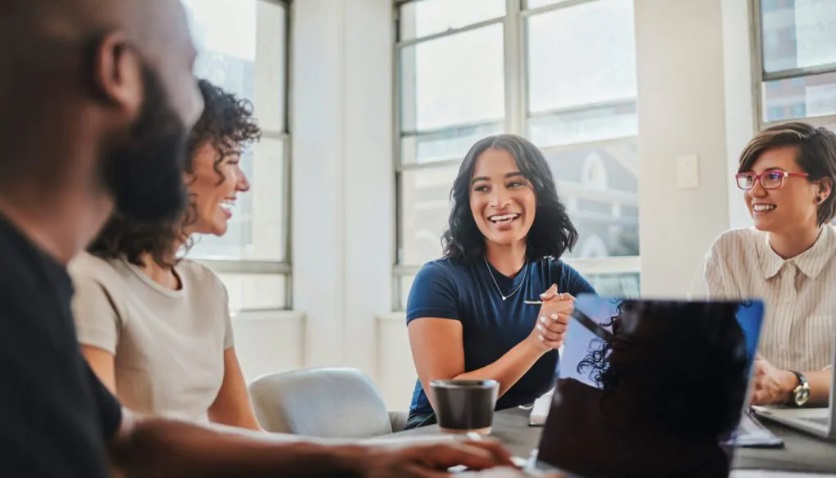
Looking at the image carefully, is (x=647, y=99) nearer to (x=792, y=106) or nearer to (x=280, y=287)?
(x=792, y=106)

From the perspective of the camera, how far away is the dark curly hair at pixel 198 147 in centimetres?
108

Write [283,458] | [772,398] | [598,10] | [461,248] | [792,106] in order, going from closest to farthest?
[283,458] < [772,398] < [461,248] < [792,106] < [598,10]

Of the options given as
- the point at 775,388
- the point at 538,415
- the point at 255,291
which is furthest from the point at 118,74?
the point at 255,291

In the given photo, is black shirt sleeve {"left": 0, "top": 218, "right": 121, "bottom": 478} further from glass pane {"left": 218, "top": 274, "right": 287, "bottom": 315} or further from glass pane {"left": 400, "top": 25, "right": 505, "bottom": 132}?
glass pane {"left": 400, "top": 25, "right": 505, "bottom": 132}

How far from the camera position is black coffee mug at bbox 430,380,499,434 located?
103 centimetres

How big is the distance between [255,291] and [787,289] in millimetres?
2841

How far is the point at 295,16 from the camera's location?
4090 mm

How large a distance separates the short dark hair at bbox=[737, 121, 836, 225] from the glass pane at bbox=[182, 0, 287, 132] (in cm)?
267

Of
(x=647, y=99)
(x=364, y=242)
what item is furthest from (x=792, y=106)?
(x=364, y=242)

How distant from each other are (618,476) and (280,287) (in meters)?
3.46

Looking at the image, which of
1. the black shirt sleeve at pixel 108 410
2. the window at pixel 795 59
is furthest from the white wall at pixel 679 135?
the black shirt sleeve at pixel 108 410

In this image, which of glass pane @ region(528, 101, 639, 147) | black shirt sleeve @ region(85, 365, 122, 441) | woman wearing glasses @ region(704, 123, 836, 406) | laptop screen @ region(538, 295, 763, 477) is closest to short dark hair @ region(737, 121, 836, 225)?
woman wearing glasses @ region(704, 123, 836, 406)

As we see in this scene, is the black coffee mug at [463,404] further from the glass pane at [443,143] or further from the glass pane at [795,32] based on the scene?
the glass pane at [443,143]

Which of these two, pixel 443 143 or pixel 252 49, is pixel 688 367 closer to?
pixel 443 143
